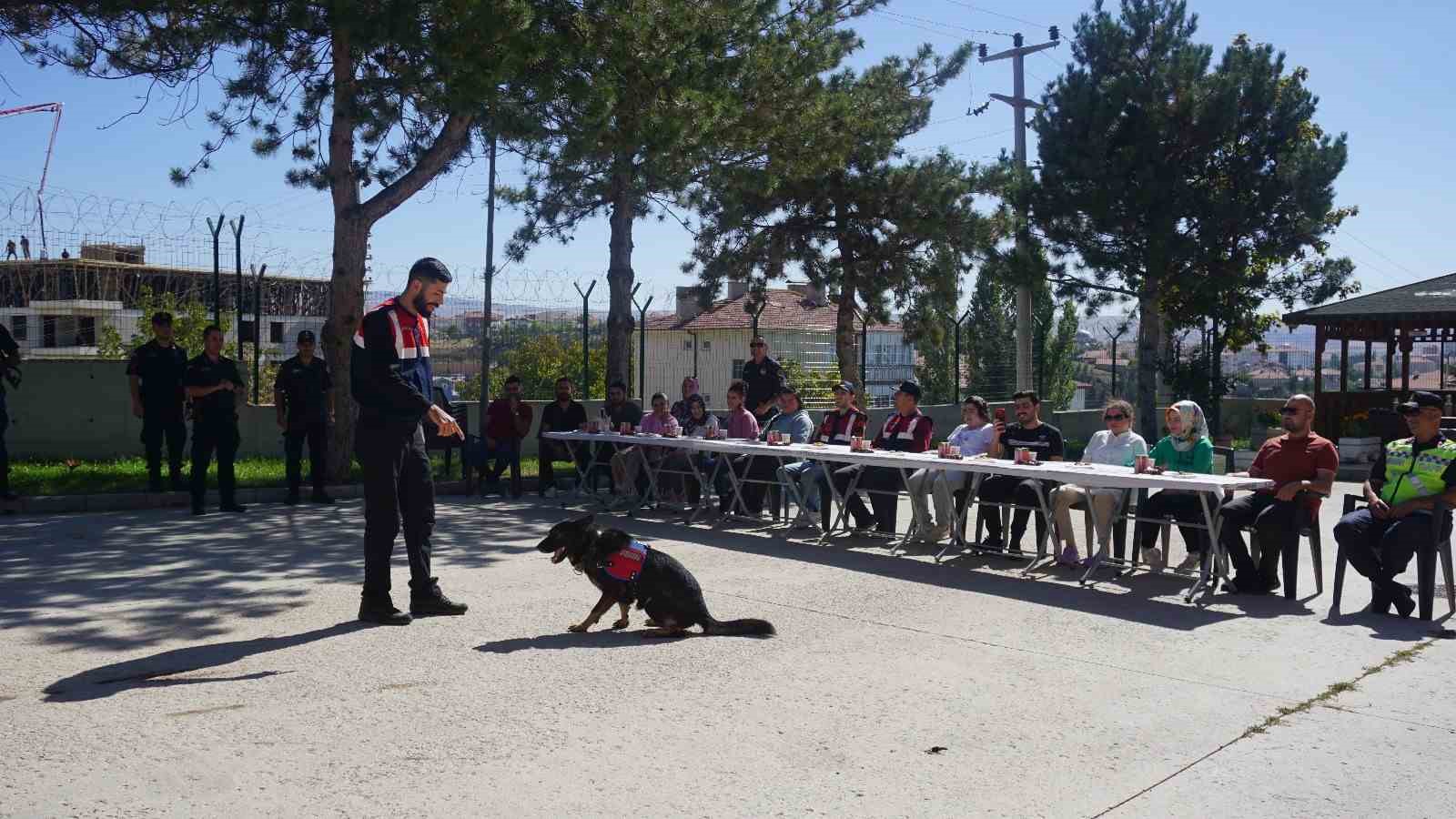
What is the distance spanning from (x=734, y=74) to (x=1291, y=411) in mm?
7823

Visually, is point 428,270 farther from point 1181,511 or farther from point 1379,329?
point 1379,329

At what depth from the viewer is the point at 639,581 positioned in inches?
267

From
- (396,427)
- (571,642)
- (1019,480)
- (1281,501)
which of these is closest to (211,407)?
(396,427)

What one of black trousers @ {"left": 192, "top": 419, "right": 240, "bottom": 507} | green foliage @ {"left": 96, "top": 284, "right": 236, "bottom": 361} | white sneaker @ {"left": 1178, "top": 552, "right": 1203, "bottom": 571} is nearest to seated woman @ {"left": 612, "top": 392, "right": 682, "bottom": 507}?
black trousers @ {"left": 192, "top": 419, "right": 240, "bottom": 507}

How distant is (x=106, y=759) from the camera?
4555 millimetres

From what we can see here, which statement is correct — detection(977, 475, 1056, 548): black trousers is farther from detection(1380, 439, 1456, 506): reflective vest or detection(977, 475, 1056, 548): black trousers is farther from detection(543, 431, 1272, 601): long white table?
detection(1380, 439, 1456, 506): reflective vest

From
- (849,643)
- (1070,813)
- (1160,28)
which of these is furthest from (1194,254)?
(1070,813)

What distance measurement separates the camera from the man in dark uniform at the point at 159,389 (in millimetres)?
12461

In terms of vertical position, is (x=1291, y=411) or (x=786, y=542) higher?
(x=1291, y=411)

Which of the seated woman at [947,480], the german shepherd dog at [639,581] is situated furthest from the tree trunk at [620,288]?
the german shepherd dog at [639,581]

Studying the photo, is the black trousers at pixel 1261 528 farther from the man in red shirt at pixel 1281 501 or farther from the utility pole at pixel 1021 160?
the utility pole at pixel 1021 160

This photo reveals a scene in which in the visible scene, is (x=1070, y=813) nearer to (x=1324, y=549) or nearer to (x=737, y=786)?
(x=737, y=786)

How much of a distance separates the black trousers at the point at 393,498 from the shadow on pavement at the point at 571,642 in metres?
0.84

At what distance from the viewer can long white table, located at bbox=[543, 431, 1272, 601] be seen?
8.27 metres
